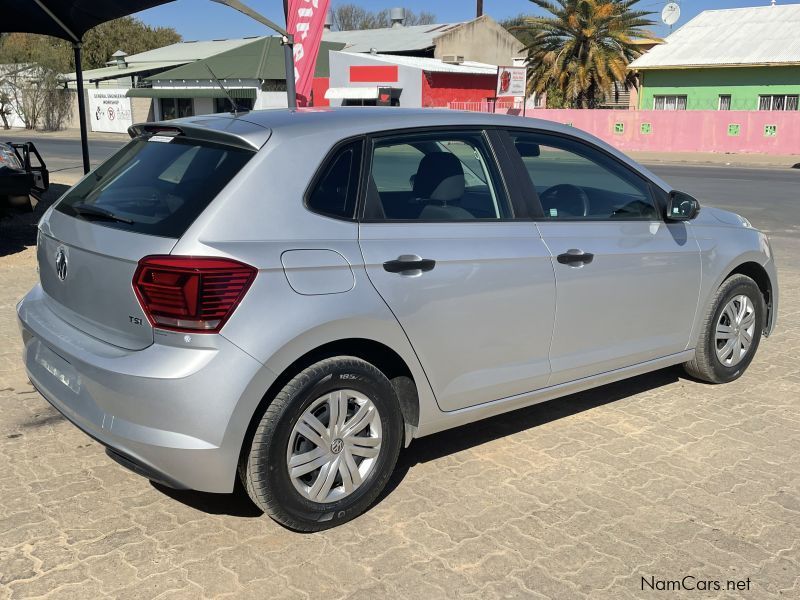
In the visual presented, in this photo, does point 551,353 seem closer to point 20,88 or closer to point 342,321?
point 342,321

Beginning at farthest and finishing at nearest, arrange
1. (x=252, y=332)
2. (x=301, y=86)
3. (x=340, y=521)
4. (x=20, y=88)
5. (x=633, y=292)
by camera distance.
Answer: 1. (x=20, y=88)
2. (x=301, y=86)
3. (x=633, y=292)
4. (x=340, y=521)
5. (x=252, y=332)

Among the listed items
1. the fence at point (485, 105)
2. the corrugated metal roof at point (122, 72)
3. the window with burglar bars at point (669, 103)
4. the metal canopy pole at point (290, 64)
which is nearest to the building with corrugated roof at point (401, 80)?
the fence at point (485, 105)

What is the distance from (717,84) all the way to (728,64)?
1.34 meters

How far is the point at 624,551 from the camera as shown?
3219 millimetres

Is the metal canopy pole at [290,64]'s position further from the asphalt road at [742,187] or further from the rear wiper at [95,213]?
the asphalt road at [742,187]

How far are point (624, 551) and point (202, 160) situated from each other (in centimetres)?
237

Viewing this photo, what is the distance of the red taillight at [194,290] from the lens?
2.87m

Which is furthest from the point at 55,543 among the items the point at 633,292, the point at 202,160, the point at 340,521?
the point at 633,292

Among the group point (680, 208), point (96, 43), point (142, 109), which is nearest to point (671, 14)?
point (142, 109)

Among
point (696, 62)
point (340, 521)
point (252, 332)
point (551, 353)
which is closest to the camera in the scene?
point (252, 332)

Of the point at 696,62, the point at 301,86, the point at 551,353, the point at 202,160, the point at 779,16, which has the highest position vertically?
the point at 779,16

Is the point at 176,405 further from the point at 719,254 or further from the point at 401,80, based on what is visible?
the point at 401,80

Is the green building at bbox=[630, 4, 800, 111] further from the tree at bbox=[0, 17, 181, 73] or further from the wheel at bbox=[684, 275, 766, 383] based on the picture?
the tree at bbox=[0, 17, 181, 73]

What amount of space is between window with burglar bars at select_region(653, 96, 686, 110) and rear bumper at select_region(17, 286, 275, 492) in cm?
3888
